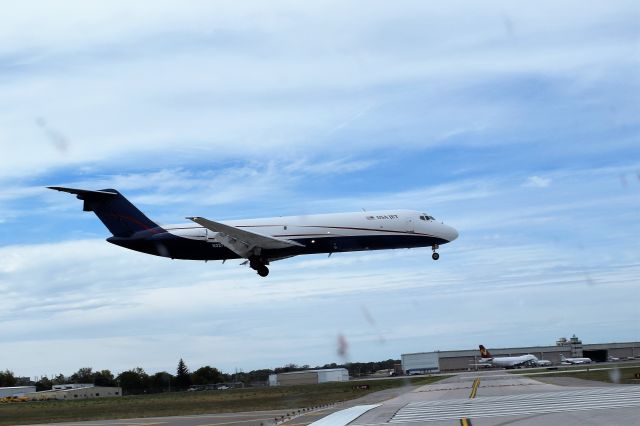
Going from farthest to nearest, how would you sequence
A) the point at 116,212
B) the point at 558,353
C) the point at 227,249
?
the point at 558,353
the point at 116,212
the point at 227,249

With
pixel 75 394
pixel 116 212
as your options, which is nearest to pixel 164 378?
pixel 75 394

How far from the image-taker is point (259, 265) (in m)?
56.5

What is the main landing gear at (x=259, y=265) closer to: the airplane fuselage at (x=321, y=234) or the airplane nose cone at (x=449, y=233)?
the airplane fuselage at (x=321, y=234)

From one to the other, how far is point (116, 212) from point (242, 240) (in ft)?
37.2

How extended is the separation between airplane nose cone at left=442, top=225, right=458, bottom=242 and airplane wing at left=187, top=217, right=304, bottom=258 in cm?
1026

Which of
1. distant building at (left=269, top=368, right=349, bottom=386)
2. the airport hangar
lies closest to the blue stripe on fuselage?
distant building at (left=269, top=368, right=349, bottom=386)

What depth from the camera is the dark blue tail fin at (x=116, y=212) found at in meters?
59.4

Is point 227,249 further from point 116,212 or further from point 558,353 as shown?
point 558,353

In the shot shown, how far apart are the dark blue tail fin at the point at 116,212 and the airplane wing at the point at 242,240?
711 cm

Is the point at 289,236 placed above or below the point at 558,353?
above

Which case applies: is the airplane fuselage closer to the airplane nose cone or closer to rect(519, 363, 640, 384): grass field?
the airplane nose cone

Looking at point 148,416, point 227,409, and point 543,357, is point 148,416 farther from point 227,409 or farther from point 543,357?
point 543,357

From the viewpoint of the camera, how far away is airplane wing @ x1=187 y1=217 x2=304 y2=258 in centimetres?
5328

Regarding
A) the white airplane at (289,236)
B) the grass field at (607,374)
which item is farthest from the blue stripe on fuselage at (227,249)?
the grass field at (607,374)
